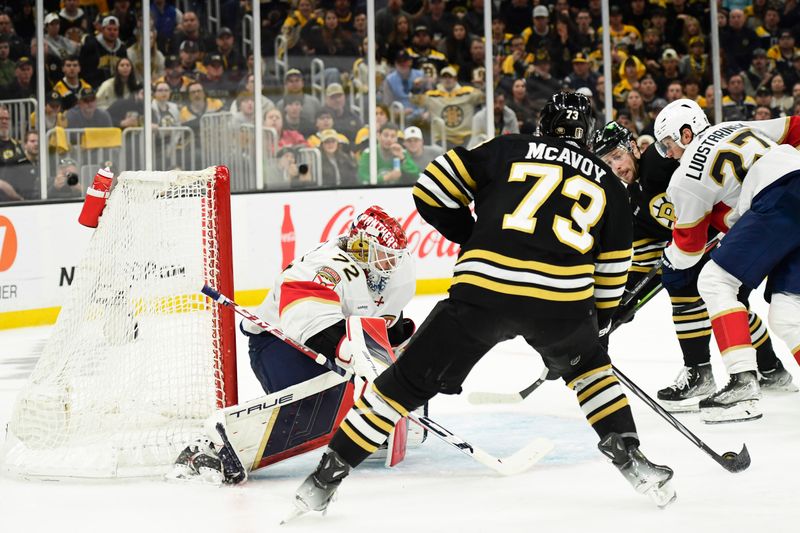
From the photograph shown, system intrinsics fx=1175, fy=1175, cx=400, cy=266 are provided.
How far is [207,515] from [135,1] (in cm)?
509

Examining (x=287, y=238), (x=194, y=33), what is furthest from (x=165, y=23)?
(x=287, y=238)

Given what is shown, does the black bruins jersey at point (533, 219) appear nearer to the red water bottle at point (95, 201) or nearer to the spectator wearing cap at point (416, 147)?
the red water bottle at point (95, 201)

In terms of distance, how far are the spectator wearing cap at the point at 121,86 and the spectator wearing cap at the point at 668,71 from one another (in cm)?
380

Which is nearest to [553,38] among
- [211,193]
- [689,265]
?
[689,265]

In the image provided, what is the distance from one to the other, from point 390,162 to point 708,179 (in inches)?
167

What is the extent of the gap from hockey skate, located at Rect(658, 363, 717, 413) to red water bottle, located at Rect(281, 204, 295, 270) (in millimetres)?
3241

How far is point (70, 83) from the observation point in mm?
6867

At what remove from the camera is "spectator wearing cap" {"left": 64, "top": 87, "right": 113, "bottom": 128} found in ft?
22.5

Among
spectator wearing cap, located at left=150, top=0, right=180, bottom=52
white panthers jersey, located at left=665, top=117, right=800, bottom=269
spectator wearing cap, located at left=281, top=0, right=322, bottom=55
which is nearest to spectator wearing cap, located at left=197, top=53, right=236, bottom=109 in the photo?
spectator wearing cap, located at left=150, top=0, right=180, bottom=52

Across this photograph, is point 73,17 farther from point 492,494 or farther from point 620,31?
point 492,494

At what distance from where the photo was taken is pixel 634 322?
5.90 metres

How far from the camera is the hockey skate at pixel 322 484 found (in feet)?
8.13

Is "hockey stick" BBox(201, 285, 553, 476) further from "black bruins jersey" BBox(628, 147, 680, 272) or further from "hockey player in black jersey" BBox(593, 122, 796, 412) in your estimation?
"black bruins jersey" BBox(628, 147, 680, 272)

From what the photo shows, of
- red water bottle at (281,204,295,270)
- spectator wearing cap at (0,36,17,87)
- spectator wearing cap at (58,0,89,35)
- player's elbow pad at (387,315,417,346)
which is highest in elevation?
spectator wearing cap at (58,0,89,35)
